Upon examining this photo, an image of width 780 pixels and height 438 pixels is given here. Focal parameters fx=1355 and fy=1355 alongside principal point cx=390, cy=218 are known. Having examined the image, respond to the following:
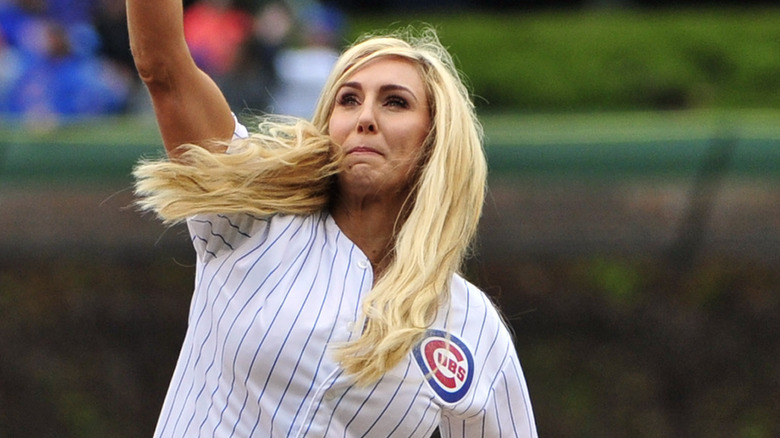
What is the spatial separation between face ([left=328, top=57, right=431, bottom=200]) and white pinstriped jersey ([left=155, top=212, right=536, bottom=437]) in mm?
150

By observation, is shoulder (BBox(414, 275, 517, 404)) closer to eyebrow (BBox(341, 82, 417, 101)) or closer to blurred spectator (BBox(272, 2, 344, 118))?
eyebrow (BBox(341, 82, 417, 101))

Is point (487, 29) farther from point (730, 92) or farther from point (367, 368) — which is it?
point (367, 368)

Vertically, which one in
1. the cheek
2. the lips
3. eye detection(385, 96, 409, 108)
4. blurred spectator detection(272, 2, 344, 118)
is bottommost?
blurred spectator detection(272, 2, 344, 118)

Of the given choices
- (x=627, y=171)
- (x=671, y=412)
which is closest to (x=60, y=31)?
(x=627, y=171)

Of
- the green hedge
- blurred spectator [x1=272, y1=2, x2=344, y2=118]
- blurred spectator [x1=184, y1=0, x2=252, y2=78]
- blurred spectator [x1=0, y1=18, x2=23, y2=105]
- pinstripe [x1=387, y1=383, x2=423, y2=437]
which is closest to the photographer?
pinstripe [x1=387, y1=383, x2=423, y2=437]

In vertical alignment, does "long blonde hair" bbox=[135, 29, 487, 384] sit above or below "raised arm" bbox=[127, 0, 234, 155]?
below

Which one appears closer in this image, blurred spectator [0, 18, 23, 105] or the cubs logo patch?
the cubs logo patch

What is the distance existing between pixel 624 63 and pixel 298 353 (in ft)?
25.7

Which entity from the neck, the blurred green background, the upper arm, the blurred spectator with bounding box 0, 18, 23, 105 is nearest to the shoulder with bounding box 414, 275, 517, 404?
the neck

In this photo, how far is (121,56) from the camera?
8734 mm

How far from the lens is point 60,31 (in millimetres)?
8023

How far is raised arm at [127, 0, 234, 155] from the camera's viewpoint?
9.31ft

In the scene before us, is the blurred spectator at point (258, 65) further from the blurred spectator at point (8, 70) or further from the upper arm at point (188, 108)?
the upper arm at point (188, 108)

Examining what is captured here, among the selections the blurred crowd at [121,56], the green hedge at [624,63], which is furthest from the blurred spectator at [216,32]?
the green hedge at [624,63]
